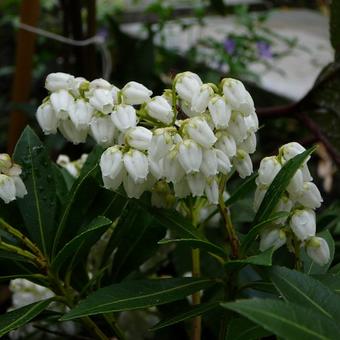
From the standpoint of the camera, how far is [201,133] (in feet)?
2.09

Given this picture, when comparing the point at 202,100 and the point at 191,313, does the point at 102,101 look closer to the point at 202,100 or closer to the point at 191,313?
the point at 202,100

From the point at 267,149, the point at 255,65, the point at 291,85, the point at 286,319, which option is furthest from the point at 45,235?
the point at 255,65

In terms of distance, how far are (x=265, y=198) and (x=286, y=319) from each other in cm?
20

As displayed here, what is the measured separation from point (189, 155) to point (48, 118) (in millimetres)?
178

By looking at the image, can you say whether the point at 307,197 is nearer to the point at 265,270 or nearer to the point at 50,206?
the point at 265,270

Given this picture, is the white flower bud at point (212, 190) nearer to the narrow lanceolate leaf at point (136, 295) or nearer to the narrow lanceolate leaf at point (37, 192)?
the narrow lanceolate leaf at point (136, 295)

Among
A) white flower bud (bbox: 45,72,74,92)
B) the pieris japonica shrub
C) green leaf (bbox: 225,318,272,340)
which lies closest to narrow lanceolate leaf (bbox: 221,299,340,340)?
the pieris japonica shrub

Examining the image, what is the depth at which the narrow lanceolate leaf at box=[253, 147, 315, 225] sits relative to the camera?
0.66 metres

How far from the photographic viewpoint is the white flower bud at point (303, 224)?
2.25ft

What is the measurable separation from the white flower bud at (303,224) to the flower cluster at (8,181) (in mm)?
287

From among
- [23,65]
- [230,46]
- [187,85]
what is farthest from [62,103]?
[230,46]

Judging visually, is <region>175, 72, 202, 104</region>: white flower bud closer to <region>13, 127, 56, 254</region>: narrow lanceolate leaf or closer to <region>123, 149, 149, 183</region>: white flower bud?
<region>123, 149, 149, 183</region>: white flower bud

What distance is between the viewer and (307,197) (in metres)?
0.69

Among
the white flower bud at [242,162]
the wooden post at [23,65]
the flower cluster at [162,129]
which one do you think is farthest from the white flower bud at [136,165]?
the wooden post at [23,65]
